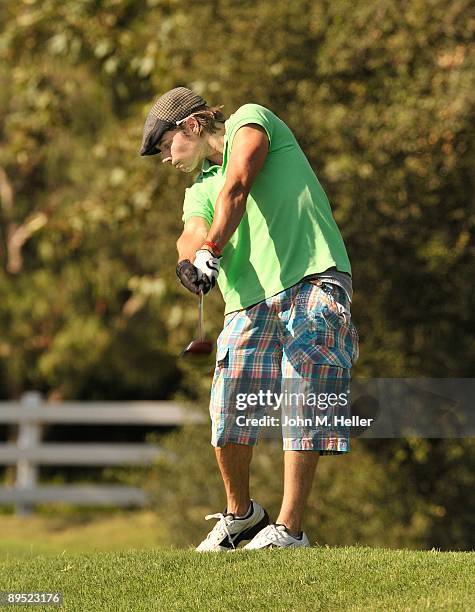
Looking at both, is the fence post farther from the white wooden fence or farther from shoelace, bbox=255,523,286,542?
shoelace, bbox=255,523,286,542

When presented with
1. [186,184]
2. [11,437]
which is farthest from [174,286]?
[11,437]

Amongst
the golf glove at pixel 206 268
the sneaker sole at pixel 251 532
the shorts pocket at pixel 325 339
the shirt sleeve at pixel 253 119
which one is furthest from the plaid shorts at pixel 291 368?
the shirt sleeve at pixel 253 119

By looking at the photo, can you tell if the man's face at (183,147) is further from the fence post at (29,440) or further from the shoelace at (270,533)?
the fence post at (29,440)

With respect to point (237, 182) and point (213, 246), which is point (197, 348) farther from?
point (237, 182)

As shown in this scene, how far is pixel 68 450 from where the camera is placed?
57.6ft

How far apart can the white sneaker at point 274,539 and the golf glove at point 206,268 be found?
1.04m

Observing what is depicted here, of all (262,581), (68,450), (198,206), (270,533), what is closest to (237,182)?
(198,206)

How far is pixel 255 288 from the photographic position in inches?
220

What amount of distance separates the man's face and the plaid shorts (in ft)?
2.24

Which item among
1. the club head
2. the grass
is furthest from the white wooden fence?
the club head

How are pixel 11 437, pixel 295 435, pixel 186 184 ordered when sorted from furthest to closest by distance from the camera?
pixel 11 437
pixel 186 184
pixel 295 435

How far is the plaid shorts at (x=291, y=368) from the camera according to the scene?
546cm

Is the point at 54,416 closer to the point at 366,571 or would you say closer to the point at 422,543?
the point at 422,543

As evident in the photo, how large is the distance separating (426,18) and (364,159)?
1.14 metres
